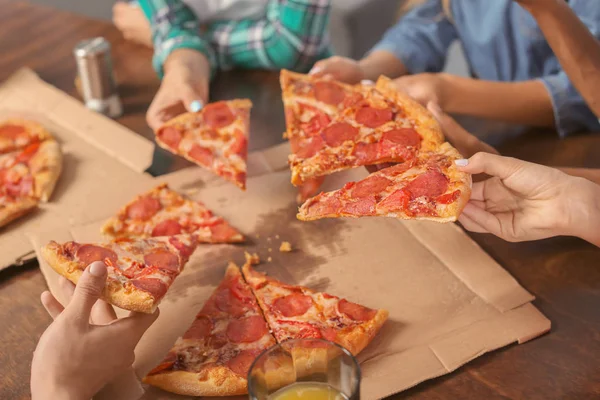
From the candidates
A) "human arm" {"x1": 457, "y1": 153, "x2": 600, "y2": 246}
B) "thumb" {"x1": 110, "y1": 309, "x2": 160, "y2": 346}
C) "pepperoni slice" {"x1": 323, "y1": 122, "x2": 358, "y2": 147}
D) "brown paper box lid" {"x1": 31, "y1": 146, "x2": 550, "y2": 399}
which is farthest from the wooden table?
"pepperoni slice" {"x1": 323, "y1": 122, "x2": 358, "y2": 147}

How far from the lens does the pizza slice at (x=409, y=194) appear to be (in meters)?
1.67

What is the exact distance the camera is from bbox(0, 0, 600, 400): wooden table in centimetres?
153

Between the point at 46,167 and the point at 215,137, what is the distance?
0.55 meters

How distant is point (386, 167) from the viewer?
6.70 feet

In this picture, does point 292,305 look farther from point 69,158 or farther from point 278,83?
point 278,83

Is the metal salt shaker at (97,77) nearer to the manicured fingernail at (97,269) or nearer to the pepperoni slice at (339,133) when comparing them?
the pepperoni slice at (339,133)

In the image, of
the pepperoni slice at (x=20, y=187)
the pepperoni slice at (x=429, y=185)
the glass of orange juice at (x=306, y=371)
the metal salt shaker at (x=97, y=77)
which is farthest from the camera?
the metal salt shaker at (x=97, y=77)

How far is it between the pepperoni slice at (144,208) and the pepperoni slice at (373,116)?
26.1 inches

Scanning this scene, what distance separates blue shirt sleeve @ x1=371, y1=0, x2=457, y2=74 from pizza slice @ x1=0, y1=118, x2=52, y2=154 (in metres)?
1.27

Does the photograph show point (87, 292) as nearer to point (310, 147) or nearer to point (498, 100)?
point (310, 147)

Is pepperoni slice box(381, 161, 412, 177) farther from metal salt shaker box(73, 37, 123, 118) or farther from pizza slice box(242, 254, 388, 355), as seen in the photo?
metal salt shaker box(73, 37, 123, 118)

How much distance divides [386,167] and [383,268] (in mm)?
314

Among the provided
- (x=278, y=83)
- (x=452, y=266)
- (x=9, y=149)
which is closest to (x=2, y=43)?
(x=9, y=149)

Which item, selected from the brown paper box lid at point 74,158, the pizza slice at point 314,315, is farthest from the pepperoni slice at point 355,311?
the brown paper box lid at point 74,158
